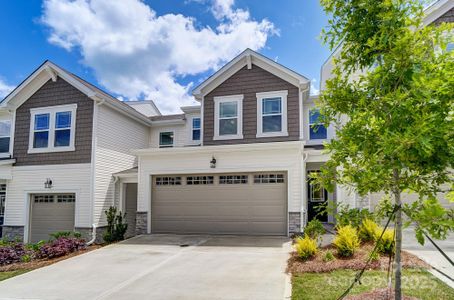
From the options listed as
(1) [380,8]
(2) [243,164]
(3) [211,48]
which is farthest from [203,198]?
(1) [380,8]

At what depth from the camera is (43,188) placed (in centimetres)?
1343

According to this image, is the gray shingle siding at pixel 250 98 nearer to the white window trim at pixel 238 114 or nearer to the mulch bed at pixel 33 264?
the white window trim at pixel 238 114

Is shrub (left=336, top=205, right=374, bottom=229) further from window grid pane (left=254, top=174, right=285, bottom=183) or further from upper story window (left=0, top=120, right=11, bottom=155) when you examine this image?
upper story window (left=0, top=120, right=11, bottom=155)

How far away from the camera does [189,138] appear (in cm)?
1623

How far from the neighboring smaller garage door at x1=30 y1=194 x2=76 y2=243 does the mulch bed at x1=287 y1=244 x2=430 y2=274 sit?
10.2 meters

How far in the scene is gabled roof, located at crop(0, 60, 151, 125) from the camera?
1318 cm

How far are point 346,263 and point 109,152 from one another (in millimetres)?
10962

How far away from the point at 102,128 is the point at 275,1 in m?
8.90

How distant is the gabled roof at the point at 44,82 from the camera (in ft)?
43.2

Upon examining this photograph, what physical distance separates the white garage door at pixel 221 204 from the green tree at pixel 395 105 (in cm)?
693

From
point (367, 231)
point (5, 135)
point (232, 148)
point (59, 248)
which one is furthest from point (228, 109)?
point (5, 135)

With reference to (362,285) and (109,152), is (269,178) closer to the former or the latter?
(362,285)

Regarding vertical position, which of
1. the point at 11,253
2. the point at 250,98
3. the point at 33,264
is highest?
the point at 250,98

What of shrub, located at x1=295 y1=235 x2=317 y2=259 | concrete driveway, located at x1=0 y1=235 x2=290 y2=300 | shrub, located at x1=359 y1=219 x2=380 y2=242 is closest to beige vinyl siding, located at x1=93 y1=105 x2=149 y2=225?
concrete driveway, located at x1=0 y1=235 x2=290 y2=300
